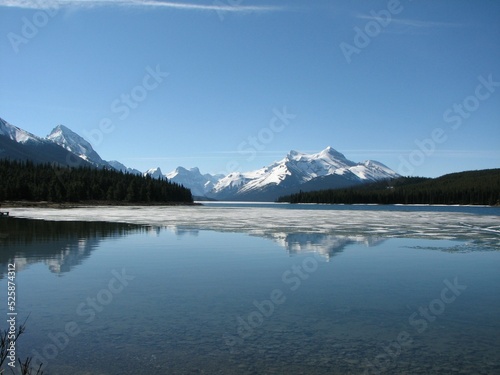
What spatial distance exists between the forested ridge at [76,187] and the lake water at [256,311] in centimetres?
10967

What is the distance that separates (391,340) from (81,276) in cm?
1400

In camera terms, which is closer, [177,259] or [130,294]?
[130,294]

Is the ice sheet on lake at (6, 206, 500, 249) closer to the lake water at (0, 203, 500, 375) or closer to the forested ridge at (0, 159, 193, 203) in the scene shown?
the lake water at (0, 203, 500, 375)

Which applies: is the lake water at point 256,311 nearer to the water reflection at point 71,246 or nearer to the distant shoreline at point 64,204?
the water reflection at point 71,246

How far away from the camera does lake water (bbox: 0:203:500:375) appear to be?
32.3 feet

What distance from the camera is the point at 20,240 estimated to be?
108 ft

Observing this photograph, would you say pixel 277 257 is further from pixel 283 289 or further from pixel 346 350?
pixel 346 350

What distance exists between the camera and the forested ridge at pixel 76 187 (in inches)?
4948

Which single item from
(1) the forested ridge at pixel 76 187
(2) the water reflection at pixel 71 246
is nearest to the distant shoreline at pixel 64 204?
(1) the forested ridge at pixel 76 187

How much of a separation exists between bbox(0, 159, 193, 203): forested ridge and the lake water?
110m

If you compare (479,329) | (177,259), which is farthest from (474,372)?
(177,259)

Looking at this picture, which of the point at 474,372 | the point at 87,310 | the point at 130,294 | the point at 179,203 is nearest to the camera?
the point at 474,372

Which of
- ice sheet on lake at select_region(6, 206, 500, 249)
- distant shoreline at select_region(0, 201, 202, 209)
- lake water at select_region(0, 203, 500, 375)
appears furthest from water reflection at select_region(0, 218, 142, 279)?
distant shoreline at select_region(0, 201, 202, 209)

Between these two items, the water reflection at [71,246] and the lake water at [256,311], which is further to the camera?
the water reflection at [71,246]
